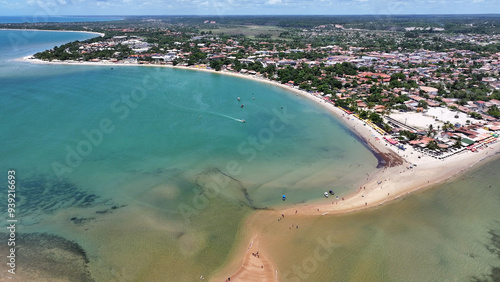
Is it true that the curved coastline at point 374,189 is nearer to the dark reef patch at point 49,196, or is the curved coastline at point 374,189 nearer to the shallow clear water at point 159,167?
the shallow clear water at point 159,167

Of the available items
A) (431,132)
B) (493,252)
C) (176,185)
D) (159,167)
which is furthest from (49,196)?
(431,132)

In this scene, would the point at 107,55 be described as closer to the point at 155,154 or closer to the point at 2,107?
the point at 2,107

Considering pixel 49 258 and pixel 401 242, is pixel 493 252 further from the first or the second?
pixel 49 258

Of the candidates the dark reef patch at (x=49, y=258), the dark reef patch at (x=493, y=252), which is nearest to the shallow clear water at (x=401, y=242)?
the dark reef patch at (x=493, y=252)

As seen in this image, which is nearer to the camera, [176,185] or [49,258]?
[49,258]

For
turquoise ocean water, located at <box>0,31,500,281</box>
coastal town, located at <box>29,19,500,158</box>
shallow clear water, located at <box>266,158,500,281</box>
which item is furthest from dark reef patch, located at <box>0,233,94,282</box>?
coastal town, located at <box>29,19,500,158</box>

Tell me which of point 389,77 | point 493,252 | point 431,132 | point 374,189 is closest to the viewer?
point 493,252

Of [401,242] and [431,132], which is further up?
[431,132]
